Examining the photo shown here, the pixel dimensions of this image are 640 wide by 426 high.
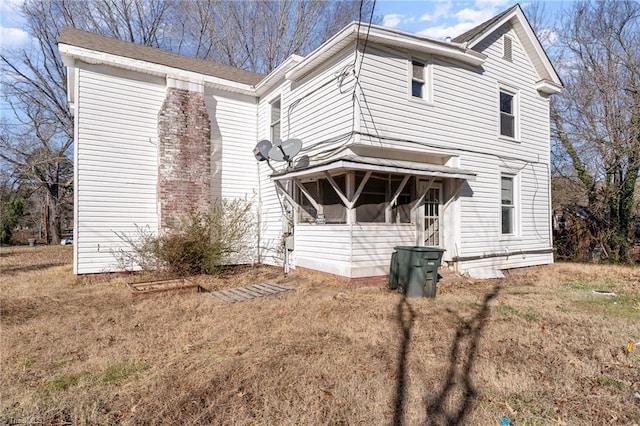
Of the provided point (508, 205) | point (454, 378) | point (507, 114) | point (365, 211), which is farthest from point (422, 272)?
point (507, 114)

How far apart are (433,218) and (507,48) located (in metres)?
5.80

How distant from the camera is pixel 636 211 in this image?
14.3 metres

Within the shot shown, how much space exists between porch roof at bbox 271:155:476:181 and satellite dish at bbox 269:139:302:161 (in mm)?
381

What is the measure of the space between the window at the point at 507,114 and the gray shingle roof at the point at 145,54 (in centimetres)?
766

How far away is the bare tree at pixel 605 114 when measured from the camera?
42.6 ft

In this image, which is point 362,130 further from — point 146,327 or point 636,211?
point 636,211

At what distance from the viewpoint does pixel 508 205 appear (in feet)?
36.2

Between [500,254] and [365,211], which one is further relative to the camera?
[500,254]

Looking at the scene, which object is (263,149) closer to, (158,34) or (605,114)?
(605,114)

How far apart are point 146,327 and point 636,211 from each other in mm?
17284

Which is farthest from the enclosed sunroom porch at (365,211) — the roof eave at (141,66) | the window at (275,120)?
the roof eave at (141,66)

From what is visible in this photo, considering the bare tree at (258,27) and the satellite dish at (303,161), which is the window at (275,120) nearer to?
the satellite dish at (303,161)

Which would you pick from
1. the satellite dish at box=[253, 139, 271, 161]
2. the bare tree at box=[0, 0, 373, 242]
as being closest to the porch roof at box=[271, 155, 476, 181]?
the satellite dish at box=[253, 139, 271, 161]

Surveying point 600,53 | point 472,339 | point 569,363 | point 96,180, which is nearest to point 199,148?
point 96,180
